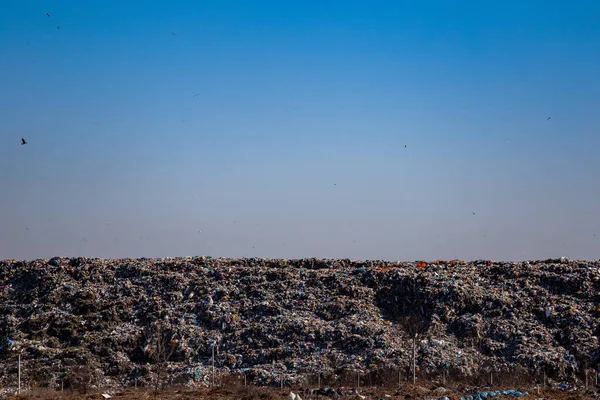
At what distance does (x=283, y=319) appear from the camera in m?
18.5

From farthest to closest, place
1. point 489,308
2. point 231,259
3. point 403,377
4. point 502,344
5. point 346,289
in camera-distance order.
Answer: point 231,259 < point 346,289 < point 489,308 < point 502,344 < point 403,377

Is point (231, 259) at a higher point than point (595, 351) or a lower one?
higher

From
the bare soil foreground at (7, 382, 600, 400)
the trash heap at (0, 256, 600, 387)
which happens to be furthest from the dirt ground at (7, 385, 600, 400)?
the trash heap at (0, 256, 600, 387)

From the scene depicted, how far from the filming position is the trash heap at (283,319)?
54.5ft

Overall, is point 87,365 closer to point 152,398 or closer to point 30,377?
point 30,377

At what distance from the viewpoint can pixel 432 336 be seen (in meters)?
17.8

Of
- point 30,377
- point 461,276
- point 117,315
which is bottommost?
point 30,377

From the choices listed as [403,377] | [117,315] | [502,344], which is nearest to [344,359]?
[403,377]

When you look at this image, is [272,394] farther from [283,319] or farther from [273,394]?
[283,319]

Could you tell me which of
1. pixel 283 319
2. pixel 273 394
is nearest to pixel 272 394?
pixel 273 394

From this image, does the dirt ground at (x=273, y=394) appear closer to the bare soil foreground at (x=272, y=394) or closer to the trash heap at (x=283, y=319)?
the bare soil foreground at (x=272, y=394)

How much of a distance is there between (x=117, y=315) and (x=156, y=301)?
4.03 feet

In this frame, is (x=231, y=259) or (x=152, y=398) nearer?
Result: (x=152, y=398)

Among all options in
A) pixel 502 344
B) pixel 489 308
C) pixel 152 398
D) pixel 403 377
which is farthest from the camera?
pixel 489 308
